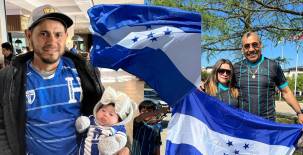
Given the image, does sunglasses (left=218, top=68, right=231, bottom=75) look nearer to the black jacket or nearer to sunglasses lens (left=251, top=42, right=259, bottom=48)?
sunglasses lens (left=251, top=42, right=259, bottom=48)

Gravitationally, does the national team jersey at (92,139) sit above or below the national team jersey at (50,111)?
below

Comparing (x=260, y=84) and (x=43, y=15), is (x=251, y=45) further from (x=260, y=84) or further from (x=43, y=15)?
(x=43, y=15)

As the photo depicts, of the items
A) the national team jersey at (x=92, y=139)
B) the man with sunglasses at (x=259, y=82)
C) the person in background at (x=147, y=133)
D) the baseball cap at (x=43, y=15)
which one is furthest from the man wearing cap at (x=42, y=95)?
the person in background at (x=147, y=133)

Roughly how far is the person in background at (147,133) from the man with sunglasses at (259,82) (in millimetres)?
1211

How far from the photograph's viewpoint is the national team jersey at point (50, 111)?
2.50 metres

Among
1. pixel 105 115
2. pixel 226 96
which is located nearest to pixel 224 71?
pixel 226 96

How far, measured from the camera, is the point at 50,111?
2510 millimetres

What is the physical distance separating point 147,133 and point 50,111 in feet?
9.82

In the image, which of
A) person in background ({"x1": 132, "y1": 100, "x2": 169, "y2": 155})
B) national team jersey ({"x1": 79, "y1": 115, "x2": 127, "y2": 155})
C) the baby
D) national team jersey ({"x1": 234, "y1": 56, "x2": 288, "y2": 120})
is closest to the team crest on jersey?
the baby

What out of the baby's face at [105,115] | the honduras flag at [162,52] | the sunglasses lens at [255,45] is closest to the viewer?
the baby's face at [105,115]

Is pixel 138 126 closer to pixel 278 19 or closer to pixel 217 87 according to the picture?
pixel 217 87

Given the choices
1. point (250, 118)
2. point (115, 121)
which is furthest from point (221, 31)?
point (115, 121)

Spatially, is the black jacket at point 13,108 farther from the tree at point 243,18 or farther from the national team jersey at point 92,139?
the tree at point 243,18

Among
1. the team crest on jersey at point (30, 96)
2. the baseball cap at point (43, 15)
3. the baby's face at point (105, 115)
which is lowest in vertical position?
the baby's face at point (105, 115)
